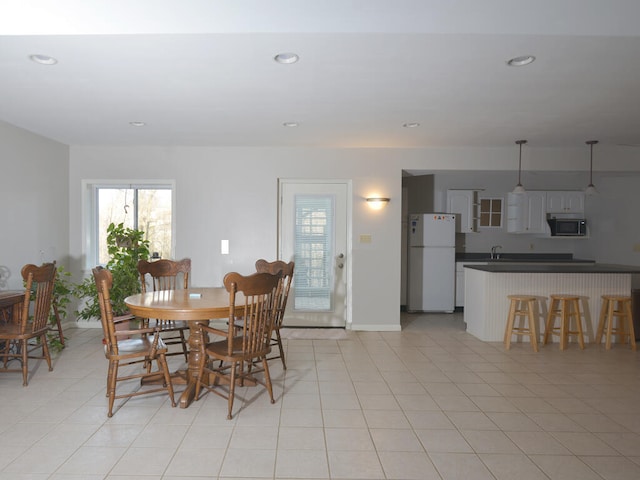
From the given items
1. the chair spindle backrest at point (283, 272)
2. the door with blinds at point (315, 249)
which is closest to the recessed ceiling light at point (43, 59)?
the chair spindle backrest at point (283, 272)

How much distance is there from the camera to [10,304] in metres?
3.82

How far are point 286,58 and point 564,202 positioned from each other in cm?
652

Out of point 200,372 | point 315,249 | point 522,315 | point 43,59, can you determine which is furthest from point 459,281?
point 43,59

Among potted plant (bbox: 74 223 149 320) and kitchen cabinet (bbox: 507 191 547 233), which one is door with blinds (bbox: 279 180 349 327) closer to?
potted plant (bbox: 74 223 149 320)

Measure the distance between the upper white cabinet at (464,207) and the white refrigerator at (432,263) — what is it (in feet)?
1.52

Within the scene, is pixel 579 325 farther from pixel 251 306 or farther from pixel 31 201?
pixel 31 201

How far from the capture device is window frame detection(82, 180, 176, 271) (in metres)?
5.72

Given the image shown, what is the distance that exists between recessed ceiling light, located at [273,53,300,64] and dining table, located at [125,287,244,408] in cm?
166

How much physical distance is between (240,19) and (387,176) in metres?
3.55

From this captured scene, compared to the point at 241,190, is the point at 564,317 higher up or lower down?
lower down

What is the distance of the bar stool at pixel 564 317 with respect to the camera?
4773mm

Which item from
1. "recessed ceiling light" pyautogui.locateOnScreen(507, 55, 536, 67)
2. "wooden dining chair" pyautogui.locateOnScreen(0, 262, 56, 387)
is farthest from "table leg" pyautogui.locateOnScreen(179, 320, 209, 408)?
"recessed ceiling light" pyautogui.locateOnScreen(507, 55, 536, 67)

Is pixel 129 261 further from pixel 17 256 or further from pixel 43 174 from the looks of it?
pixel 43 174

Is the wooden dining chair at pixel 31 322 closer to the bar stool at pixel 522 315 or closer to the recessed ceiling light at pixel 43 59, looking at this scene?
the recessed ceiling light at pixel 43 59
